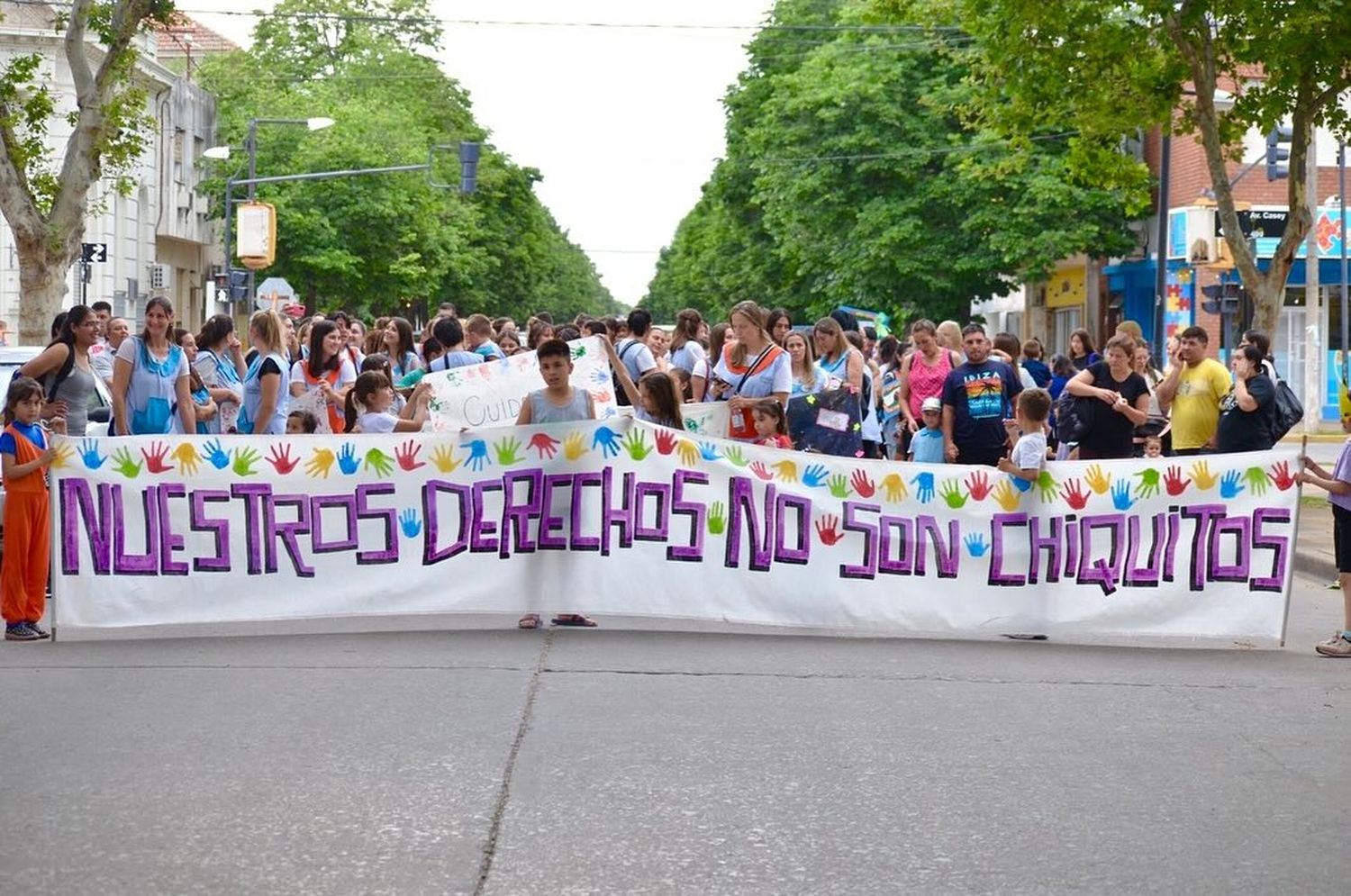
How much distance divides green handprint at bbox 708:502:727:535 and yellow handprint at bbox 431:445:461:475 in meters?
1.40

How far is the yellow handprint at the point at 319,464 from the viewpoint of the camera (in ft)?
37.7

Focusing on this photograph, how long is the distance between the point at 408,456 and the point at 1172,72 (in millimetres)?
13534

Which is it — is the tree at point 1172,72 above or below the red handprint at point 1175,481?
above

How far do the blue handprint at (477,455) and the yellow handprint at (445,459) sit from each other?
0.08 metres

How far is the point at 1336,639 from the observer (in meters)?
11.3

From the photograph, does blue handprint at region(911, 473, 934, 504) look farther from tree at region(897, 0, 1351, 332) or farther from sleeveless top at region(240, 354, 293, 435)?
tree at region(897, 0, 1351, 332)

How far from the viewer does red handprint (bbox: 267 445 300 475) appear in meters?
11.4

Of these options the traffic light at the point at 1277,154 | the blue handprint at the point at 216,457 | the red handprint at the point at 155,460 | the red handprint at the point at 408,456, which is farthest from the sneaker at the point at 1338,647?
the traffic light at the point at 1277,154

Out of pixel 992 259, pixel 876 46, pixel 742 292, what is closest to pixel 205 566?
pixel 992 259

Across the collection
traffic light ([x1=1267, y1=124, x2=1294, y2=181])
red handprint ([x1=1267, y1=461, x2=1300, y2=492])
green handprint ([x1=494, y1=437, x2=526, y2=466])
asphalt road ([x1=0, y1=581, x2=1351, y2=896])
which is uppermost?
traffic light ([x1=1267, y1=124, x2=1294, y2=181])

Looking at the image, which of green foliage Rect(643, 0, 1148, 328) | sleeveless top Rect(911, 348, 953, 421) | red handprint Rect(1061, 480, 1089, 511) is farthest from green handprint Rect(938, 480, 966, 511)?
green foliage Rect(643, 0, 1148, 328)

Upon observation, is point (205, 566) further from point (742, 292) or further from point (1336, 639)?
point (742, 292)

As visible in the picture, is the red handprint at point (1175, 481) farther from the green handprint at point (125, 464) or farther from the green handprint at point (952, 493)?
the green handprint at point (125, 464)

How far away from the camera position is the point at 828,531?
11.5 metres
